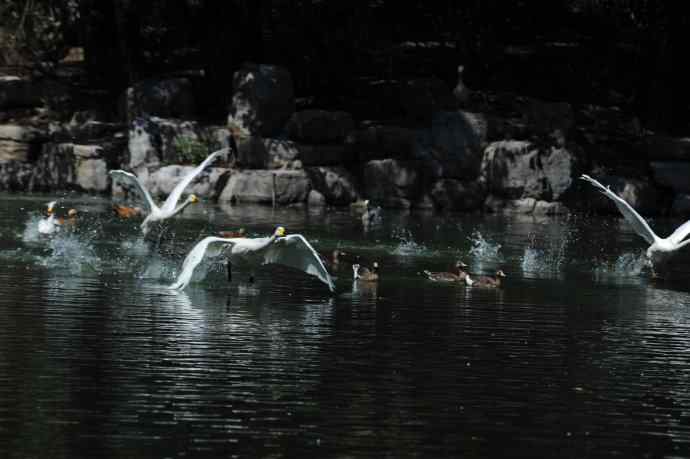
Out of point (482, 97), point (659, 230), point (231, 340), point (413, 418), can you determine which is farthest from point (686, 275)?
point (482, 97)

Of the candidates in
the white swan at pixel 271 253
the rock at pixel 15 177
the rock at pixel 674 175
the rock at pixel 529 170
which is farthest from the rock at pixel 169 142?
the white swan at pixel 271 253

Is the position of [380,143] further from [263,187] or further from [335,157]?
[263,187]

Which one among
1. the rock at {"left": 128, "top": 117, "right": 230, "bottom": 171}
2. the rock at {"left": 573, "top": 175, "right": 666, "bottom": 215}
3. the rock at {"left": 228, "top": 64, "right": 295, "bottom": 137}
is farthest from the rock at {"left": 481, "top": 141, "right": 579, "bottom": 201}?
the rock at {"left": 128, "top": 117, "right": 230, "bottom": 171}

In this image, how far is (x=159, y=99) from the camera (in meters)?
39.0

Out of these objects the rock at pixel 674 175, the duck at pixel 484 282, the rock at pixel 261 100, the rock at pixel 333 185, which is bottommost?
the duck at pixel 484 282

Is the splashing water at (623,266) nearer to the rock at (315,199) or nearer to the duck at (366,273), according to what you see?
the duck at (366,273)

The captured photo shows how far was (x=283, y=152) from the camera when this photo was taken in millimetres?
36438

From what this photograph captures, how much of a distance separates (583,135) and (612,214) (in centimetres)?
510

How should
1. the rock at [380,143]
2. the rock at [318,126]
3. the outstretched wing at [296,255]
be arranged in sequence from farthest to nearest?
1. the rock at [380,143]
2. the rock at [318,126]
3. the outstretched wing at [296,255]

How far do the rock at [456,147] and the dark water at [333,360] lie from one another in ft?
44.5

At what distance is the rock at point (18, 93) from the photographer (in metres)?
40.1

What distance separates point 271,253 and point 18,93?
24210 millimetres

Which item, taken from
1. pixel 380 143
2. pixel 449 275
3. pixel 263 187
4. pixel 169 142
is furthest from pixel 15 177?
pixel 449 275

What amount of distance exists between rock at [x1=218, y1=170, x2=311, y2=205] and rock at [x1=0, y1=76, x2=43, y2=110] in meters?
8.77
